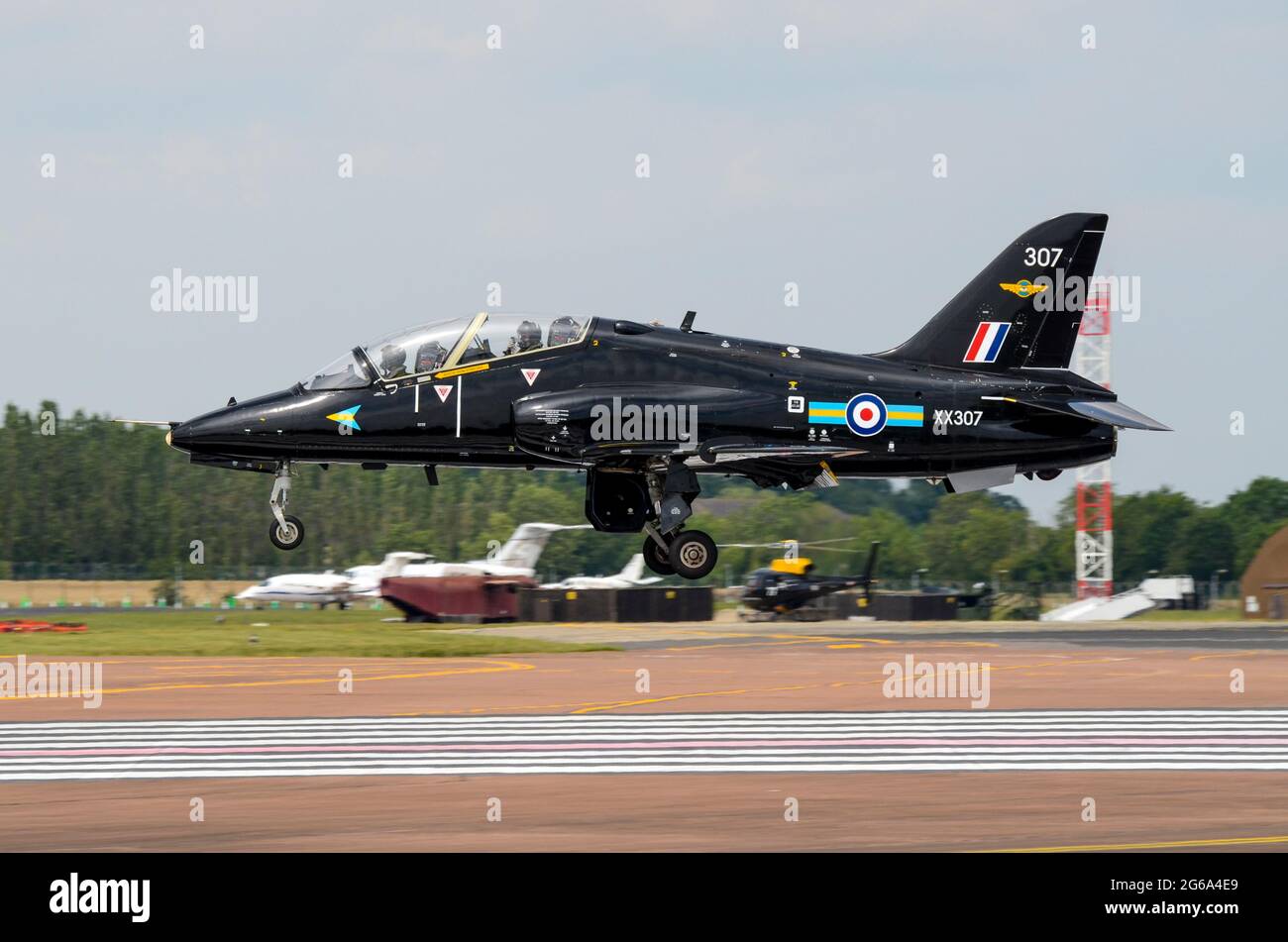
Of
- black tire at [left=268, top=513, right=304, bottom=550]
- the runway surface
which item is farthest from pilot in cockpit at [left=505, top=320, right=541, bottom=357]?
the runway surface

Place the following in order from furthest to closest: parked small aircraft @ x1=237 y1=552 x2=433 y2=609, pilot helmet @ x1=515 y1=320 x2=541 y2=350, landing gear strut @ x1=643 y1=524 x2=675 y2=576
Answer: parked small aircraft @ x1=237 y1=552 x2=433 y2=609
landing gear strut @ x1=643 y1=524 x2=675 y2=576
pilot helmet @ x1=515 y1=320 x2=541 y2=350

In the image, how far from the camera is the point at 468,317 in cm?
2641

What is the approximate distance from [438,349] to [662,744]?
25.3ft

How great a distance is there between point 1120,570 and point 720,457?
294 feet

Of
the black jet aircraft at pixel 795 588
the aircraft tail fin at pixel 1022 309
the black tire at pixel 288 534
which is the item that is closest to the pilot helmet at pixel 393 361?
the black tire at pixel 288 534

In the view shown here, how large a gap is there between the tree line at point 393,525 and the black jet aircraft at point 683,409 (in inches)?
1656

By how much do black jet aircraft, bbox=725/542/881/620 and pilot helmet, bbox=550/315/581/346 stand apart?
38.8 metres

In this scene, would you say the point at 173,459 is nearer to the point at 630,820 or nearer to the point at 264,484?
the point at 264,484

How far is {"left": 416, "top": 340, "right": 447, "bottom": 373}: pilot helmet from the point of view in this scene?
86.7 feet

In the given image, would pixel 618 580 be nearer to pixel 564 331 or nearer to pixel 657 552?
pixel 657 552

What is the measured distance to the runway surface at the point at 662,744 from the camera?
2053 cm

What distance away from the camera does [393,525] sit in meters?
93.7

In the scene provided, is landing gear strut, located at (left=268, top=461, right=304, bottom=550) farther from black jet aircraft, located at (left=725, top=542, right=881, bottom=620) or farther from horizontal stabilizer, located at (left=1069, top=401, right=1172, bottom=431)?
black jet aircraft, located at (left=725, top=542, right=881, bottom=620)

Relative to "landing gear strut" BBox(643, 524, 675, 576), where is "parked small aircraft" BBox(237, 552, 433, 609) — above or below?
below
